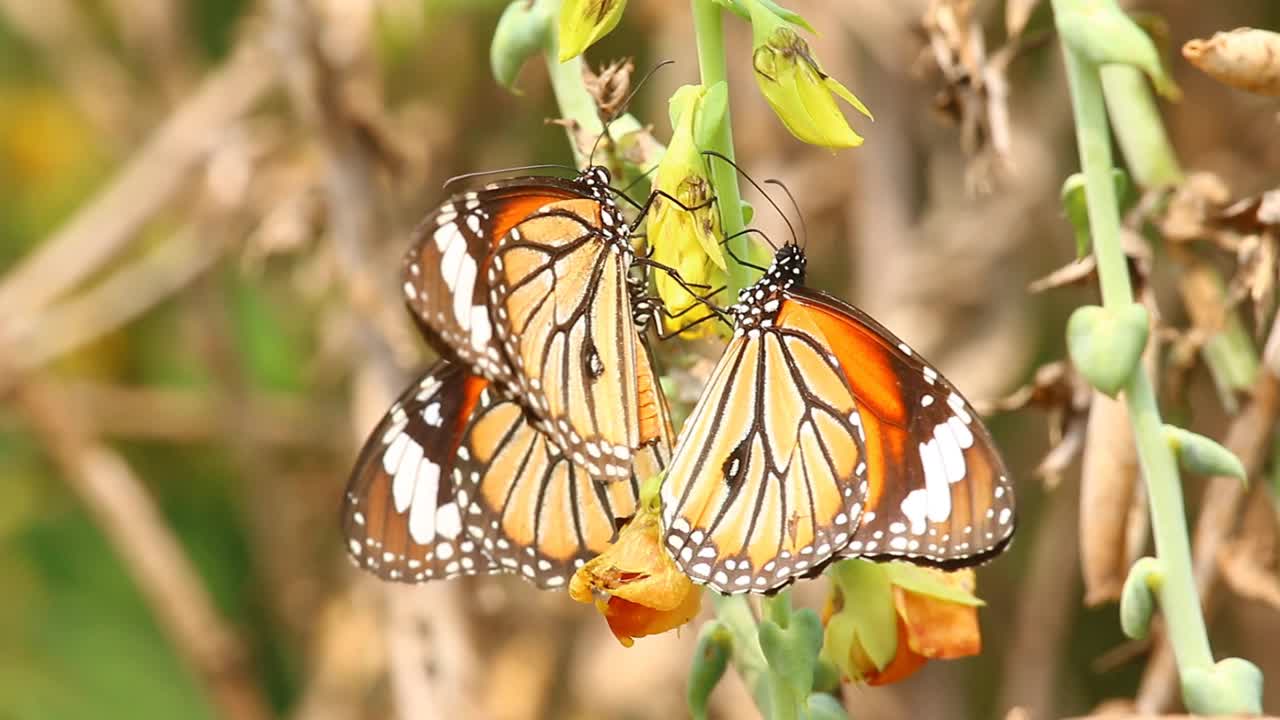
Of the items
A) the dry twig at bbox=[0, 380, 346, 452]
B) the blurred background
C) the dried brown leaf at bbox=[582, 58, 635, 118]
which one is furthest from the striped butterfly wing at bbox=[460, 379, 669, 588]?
the dry twig at bbox=[0, 380, 346, 452]

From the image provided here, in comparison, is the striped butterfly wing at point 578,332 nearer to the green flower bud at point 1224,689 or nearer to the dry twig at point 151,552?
the green flower bud at point 1224,689

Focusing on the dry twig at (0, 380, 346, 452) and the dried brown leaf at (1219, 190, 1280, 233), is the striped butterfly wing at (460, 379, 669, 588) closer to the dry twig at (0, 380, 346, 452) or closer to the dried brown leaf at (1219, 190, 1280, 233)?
the dried brown leaf at (1219, 190, 1280, 233)

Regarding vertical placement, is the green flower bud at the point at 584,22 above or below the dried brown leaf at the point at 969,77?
above

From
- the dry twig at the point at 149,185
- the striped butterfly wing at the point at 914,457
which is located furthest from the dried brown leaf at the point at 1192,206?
the dry twig at the point at 149,185

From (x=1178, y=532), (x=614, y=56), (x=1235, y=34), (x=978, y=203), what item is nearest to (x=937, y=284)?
(x=978, y=203)

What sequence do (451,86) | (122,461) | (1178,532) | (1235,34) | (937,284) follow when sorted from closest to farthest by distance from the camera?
(1178,532), (1235,34), (937,284), (451,86), (122,461)

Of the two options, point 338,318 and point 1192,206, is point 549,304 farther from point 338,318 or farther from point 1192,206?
point 338,318

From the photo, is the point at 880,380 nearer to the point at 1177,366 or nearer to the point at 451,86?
the point at 1177,366
